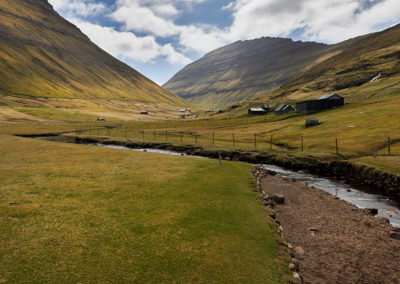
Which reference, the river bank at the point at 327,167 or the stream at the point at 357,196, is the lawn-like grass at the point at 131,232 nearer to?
the stream at the point at 357,196

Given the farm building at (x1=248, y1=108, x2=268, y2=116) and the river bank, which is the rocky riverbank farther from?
the farm building at (x1=248, y1=108, x2=268, y2=116)

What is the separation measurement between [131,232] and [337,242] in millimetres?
13698

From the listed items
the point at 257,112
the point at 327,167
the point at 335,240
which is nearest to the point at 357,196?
the point at 327,167

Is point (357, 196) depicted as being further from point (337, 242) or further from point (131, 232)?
point (131, 232)

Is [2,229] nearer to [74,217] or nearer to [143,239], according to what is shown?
[74,217]

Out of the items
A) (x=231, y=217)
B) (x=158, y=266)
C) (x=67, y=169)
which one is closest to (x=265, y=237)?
(x=231, y=217)

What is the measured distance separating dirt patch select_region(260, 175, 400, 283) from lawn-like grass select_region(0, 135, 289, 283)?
6.55ft

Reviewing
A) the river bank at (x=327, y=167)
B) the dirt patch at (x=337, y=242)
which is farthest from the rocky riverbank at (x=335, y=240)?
the river bank at (x=327, y=167)

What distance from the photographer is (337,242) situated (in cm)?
1603

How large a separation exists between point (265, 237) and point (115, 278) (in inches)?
344

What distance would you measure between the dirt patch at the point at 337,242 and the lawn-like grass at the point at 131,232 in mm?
1996

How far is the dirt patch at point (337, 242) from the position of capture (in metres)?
12.8

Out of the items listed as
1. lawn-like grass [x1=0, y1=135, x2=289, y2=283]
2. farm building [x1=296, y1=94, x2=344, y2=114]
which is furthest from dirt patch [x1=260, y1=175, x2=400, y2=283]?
farm building [x1=296, y1=94, x2=344, y2=114]

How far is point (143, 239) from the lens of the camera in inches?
492
